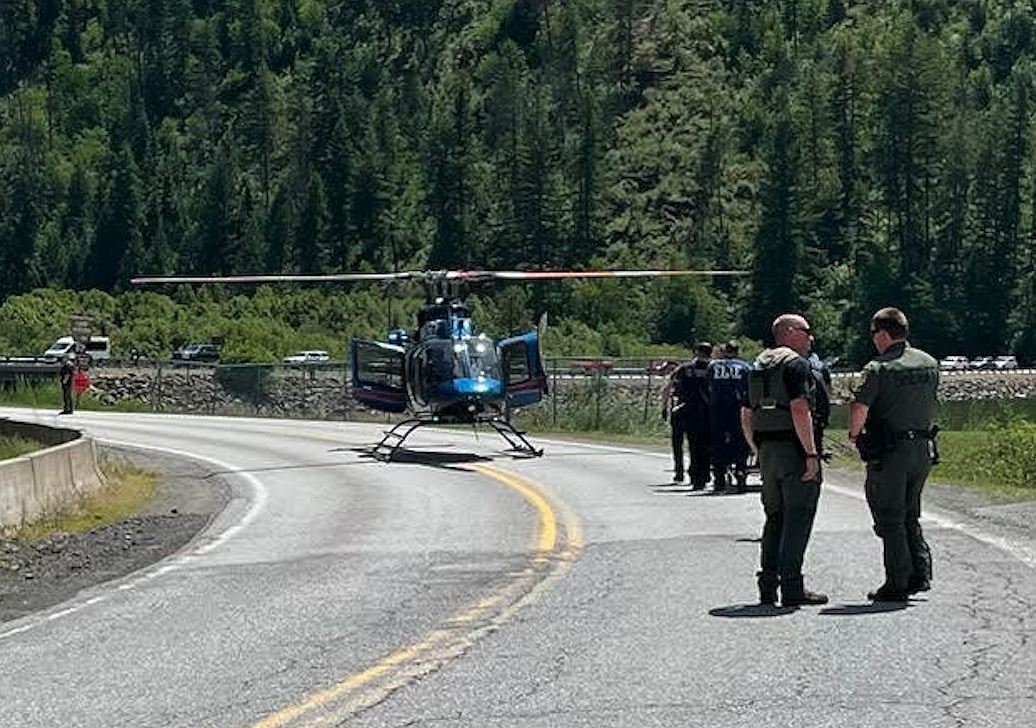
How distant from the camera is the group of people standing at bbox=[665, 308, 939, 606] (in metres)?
11.8

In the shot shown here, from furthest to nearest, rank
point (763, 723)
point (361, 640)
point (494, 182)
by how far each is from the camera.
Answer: point (494, 182)
point (361, 640)
point (763, 723)

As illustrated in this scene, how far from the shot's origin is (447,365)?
97.6 feet

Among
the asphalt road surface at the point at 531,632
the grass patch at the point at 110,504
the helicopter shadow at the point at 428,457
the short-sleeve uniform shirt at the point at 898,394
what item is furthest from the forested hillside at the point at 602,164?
the short-sleeve uniform shirt at the point at 898,394

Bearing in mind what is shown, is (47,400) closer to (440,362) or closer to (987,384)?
(440,362)

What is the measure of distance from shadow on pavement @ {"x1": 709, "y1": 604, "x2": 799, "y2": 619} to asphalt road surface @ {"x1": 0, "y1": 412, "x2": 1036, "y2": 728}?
0.11 ft

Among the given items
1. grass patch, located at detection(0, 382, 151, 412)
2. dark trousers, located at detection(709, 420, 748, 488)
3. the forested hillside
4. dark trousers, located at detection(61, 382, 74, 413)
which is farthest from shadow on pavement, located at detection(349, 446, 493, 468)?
the forested hillside

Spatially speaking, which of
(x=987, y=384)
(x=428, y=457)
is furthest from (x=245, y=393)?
(x=987, y=384)

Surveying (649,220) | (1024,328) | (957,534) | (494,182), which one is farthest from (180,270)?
(957,534)

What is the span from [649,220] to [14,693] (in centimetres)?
11751

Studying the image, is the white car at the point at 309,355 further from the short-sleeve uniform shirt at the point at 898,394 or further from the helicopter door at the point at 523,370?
the short-sleeve uniform shirt at the point at 898,394

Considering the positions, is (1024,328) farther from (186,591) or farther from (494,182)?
(186,591)

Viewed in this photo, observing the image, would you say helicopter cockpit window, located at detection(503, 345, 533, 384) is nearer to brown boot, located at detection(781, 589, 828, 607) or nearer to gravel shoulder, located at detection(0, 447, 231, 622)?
gravel shoulder, located at detection(0, 447, 231, 622)

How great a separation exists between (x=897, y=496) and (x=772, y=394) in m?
1.07

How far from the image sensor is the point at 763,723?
843 centimetres
